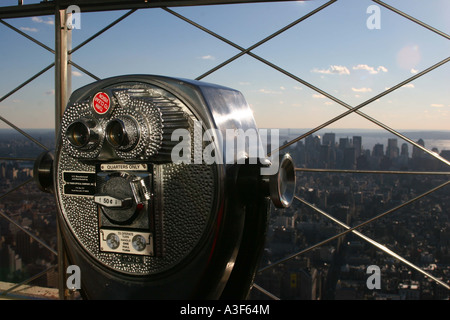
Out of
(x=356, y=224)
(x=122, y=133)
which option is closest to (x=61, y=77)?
(x=122, y=133)

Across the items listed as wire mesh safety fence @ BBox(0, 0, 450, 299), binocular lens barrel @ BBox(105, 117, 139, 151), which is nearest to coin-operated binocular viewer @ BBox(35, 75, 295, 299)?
binocular lens barrel @ BBox(105, 117, 139, 151)

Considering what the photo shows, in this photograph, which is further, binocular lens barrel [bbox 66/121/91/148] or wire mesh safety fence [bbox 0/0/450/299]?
wire mesh safety fence [bbox 0/0/450/299]

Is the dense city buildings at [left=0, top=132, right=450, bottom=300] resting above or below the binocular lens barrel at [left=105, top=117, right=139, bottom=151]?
below

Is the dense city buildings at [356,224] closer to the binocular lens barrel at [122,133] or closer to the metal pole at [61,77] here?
the metal pole at [61,77]

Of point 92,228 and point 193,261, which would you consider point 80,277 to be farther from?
point 193,261

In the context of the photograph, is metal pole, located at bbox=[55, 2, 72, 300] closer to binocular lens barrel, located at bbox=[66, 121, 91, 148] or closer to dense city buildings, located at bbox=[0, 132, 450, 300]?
dense city buildings, located at bbox=[0, 132, 450, 300]

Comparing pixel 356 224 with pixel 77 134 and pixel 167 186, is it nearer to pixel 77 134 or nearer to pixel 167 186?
pixel 167 186

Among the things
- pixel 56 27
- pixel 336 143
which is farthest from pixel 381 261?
pixel 56 27
